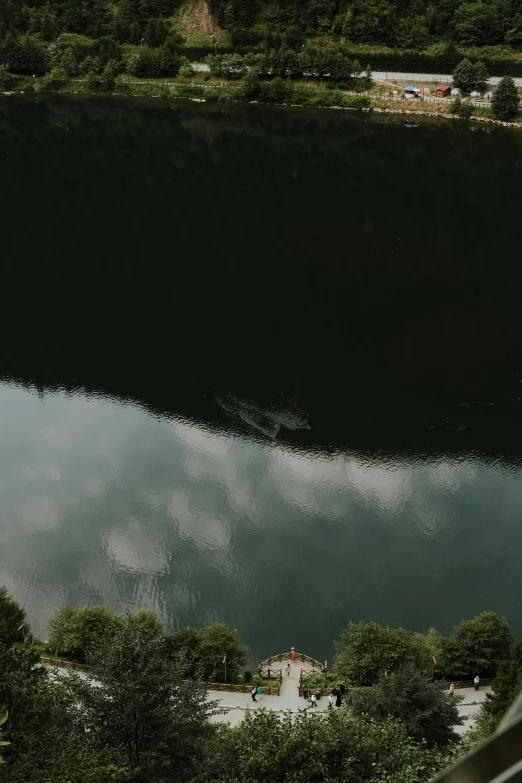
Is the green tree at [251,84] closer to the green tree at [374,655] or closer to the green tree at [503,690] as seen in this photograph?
the green tree at [374,655]

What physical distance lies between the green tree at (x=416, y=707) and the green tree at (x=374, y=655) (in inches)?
86.0

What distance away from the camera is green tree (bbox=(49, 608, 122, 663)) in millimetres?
18891

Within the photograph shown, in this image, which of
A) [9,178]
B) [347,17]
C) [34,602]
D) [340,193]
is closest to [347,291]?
[340,193]

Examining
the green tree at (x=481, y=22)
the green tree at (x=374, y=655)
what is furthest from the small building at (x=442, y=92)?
the green tree at (x=374, y=655)

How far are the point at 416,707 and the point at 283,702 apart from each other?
389cm

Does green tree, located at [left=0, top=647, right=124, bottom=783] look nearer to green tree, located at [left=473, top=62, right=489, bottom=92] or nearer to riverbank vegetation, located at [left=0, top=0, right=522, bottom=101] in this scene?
green tree, located at [left=473, top=62, right=489, bottom=92]

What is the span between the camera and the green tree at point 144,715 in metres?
12.0

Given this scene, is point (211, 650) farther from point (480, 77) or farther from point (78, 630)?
point (480, 77)

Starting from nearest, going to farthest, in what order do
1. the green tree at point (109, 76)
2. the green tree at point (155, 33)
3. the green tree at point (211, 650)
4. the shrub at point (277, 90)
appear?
the green tree at point (211, 650) < the shrub at point (277, 90) < the green tree at point (109, 76) < the green tree at point (155, 33)

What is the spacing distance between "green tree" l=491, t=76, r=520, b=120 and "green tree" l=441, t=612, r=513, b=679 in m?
56.8

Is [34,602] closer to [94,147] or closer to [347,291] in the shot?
[347,291]

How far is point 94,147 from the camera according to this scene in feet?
207

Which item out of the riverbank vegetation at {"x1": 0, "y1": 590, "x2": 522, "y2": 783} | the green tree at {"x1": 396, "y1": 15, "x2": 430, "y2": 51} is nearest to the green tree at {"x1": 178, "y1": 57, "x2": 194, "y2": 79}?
the green tree at {"x1": 396, "y1": 15, "x2": 430, "y2": 51}

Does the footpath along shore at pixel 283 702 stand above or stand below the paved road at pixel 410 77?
below
